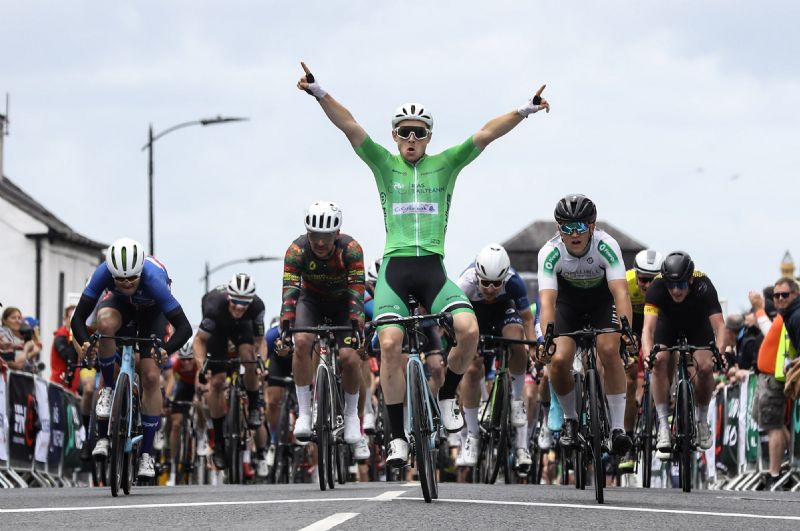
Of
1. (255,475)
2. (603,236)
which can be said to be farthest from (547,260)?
(255,475)

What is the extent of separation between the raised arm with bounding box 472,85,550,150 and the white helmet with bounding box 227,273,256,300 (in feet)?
22.4

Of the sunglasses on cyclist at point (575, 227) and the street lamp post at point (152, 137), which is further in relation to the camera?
the street lamp post at point (152, 137)

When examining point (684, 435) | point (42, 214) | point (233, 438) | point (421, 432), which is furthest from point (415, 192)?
point (42, 214)

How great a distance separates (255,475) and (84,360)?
8617 mm

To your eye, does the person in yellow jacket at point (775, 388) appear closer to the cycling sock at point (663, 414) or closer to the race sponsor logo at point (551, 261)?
the cycling sock at point (663, 414)

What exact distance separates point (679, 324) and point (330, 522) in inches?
279

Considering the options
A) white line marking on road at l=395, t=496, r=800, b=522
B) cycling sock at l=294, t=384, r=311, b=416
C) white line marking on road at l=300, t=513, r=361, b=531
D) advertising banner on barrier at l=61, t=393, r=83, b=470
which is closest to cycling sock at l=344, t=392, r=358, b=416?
cycling sock at l=294, t=384, r=311, b=416

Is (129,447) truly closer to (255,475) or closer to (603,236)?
(603,236)

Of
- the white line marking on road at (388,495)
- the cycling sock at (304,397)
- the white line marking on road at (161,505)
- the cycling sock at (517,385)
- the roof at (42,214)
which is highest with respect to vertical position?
the roof at (42,214)

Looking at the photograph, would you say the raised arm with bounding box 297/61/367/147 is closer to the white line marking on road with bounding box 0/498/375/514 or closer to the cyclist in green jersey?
the cyclist in green jersey

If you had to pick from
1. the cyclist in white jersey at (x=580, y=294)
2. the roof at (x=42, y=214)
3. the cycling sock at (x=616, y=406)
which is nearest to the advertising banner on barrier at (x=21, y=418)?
the cyclist in white jersey at (x=580, y=294)

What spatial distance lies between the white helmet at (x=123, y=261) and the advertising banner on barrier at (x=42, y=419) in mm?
7423

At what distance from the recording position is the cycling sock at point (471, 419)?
685 inches

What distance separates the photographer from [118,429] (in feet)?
44.3
